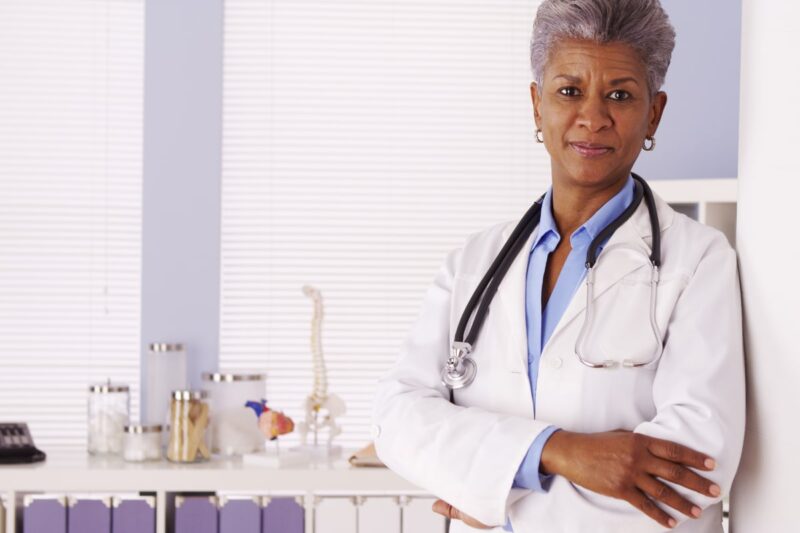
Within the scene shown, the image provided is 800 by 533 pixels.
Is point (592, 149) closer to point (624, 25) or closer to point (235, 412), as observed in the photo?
point (624, 25)

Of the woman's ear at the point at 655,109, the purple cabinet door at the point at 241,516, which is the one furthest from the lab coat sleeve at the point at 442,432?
the purple cabinet door at the point at 241,516

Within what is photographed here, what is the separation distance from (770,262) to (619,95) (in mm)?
339

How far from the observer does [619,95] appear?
1385 millimetres

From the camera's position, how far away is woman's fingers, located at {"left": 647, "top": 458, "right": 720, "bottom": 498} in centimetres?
119

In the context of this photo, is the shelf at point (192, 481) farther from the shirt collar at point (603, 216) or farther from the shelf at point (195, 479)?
the shirt collar at point (603, 216)

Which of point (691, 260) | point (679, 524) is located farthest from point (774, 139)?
point (679, 524)

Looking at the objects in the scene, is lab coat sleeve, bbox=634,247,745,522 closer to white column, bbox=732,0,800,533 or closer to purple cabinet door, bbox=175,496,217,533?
white column, bbox=732,0,800,533

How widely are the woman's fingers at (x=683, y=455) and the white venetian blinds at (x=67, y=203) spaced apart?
2.63m

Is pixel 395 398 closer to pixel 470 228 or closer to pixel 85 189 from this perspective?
pixel 470 228

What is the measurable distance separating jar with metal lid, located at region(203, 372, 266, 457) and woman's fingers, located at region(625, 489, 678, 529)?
2.01 m

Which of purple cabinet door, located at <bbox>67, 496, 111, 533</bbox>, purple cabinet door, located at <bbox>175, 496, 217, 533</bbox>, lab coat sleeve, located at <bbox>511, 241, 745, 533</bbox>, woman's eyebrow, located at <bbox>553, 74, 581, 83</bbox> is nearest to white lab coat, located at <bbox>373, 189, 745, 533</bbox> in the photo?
lab coat sleeve, located at <bbox>511, 241, 745, 533</bbox>

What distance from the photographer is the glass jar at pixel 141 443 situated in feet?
9.64

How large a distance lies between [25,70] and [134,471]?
158 cm

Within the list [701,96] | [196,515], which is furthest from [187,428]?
[701,96]
